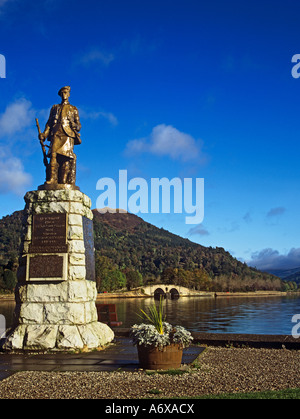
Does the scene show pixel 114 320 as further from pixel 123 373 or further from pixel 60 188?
pixel 123 373

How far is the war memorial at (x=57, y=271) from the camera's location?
441 inches

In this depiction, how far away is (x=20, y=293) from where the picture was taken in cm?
1173

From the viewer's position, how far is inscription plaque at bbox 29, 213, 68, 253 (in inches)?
465

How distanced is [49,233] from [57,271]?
113 cm

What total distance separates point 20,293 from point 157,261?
610 feet

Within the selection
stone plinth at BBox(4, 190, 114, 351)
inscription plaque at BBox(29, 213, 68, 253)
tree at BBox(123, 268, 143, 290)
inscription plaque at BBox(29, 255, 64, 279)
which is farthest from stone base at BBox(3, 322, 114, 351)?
tree at BBox(123, 268, 143, 290)

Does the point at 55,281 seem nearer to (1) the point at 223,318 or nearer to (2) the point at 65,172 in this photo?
(2) the point at 65,172

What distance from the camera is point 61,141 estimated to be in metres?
13.1

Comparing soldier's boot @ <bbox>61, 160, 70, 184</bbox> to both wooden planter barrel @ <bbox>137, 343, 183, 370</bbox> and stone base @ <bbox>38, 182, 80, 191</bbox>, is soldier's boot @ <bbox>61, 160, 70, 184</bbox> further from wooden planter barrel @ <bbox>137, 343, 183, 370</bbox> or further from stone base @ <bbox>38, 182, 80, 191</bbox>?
wooden planter barrel @ <bbox>137, 343, 183, 370</bbox>

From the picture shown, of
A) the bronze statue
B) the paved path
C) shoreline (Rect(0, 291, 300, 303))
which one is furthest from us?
shoreline (Rect(0, 291, 300, 303))

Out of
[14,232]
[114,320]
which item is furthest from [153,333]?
[14,232]

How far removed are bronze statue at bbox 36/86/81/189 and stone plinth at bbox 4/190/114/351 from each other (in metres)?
0.83
